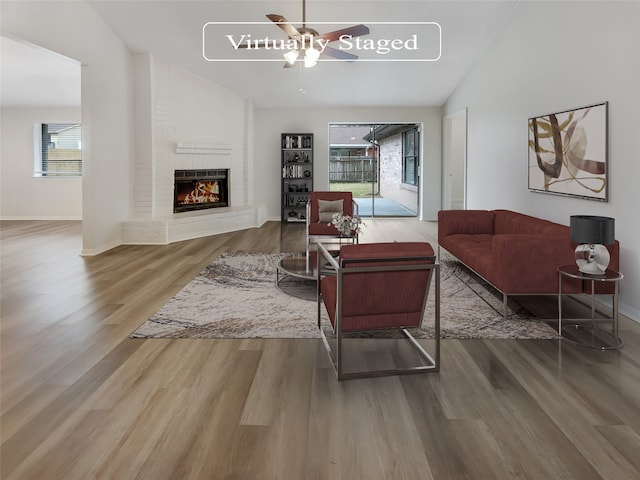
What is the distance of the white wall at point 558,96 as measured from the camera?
4059mm

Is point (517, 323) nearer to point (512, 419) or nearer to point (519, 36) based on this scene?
point (512, 419)

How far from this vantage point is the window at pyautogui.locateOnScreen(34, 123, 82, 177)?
10.9 metres

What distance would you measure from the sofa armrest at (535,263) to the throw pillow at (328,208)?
3.90 meters

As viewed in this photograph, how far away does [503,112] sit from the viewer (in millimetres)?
7078

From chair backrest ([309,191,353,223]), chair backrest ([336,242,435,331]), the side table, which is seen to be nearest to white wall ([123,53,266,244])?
chair backrest ([309,191,353,223])

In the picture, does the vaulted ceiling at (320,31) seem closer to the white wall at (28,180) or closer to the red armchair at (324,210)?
the white wall at (28,180)

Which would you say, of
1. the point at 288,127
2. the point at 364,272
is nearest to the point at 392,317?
the point at 364,272

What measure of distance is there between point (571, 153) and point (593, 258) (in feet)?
6.14

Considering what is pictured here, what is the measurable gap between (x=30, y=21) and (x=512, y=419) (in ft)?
19.4

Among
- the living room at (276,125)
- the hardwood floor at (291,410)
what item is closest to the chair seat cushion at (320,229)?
the living room at (276,125)

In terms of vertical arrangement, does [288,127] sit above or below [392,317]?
above

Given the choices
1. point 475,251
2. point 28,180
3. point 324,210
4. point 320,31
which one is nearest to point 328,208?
point 324,210

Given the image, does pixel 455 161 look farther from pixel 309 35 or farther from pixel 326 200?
pixel 309 35

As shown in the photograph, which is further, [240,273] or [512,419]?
[240,273]
